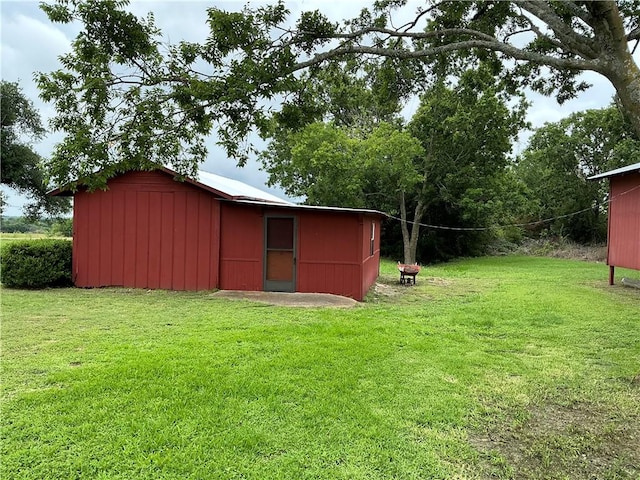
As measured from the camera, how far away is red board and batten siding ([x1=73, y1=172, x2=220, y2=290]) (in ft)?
35.2

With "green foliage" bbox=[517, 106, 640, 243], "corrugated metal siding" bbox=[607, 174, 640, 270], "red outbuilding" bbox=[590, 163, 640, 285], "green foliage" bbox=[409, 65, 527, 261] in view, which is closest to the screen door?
"red outbuilding" bbox=[590, 163, 640, 285]

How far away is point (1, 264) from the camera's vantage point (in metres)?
10.3

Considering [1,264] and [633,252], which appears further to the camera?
[633,252]

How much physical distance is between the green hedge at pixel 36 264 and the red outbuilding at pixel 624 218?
47.5 ft

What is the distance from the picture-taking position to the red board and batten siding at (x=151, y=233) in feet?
35.2

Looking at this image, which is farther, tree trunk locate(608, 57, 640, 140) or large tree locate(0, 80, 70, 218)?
large tree locate(0, 80, 70, 218)

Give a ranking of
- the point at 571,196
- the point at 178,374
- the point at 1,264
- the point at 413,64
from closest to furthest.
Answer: the point at 178,374 < the point at 413,64 < the point at 1,264 < the point at 571,196

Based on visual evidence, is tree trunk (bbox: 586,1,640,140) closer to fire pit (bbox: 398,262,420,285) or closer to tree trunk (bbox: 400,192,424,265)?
fire pit (bbox: 398,262,420,285)

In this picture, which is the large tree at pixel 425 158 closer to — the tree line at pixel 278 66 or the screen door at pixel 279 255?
the tree line at pixel 278 66

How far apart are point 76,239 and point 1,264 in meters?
1.66

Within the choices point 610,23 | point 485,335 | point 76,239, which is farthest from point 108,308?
point 610,23

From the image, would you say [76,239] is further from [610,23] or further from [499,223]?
[499,223]

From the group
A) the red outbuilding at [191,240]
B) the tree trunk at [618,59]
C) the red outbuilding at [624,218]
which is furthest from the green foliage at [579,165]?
the tree trunk at [618,59]

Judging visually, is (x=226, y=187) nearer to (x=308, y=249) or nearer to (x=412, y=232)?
(x=308, y=249)
